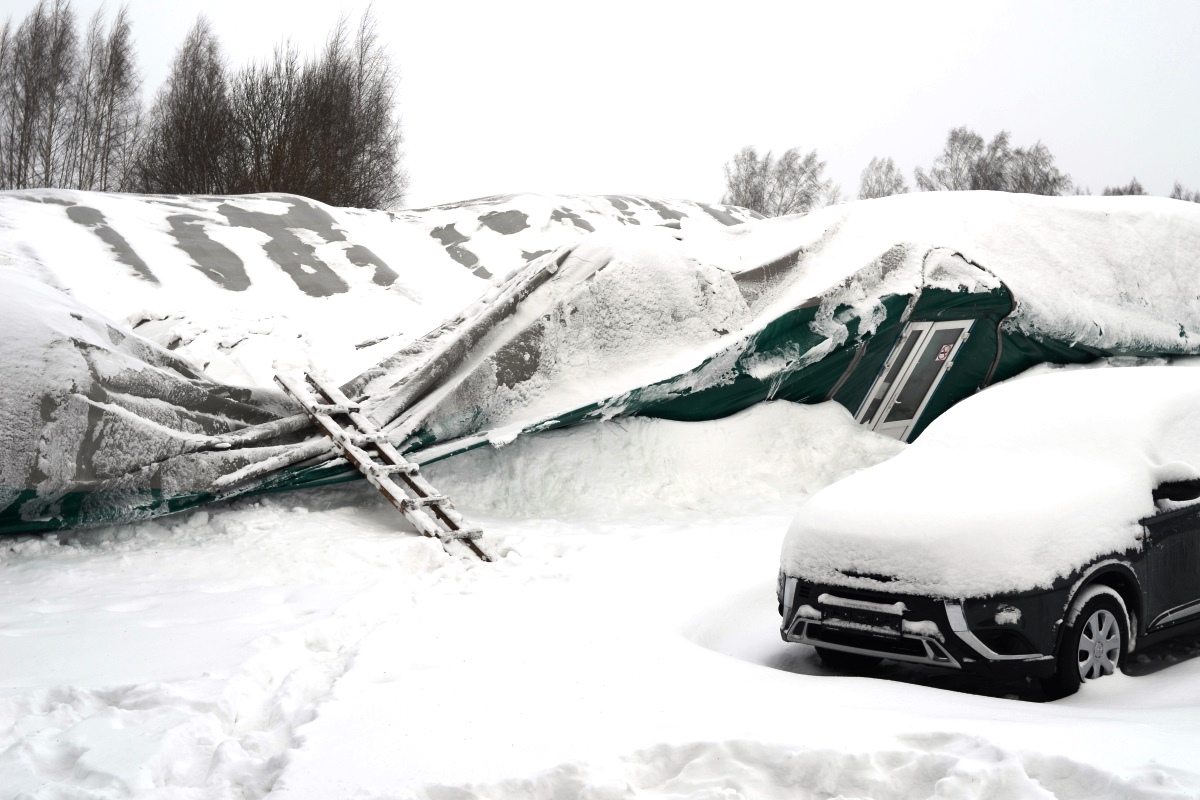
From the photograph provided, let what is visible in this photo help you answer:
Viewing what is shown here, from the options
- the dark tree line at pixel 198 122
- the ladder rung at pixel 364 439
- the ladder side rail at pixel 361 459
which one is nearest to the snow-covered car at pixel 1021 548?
the ladder side rail at pixel 361 459

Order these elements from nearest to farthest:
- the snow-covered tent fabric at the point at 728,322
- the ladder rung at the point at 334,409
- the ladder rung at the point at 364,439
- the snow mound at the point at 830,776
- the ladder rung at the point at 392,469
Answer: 1. the snow mound at the point at 830,776
2. the ladder rung at the point at 392,469
3. the ladder rung at the point at 364,439
4. the ladder rung at the point at 334,409
5. the snow-covered tent fabric at the point at 728,322

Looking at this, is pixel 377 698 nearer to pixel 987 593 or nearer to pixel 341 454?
pixel 987 593

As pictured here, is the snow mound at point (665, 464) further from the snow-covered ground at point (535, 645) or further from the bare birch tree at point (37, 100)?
the bare birch tree at point (37, 100)

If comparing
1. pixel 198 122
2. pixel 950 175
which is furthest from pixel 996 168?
pixel 198 122

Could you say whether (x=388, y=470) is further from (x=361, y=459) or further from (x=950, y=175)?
(x=950, y=175)

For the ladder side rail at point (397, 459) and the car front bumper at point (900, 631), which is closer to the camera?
the car front bumper at point (900, 631)

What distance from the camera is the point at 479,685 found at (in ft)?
12.8

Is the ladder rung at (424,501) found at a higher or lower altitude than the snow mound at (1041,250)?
lower

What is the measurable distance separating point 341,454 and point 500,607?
276cm

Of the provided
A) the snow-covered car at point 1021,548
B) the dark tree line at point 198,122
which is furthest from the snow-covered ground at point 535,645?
the dark tree line at point 198,122

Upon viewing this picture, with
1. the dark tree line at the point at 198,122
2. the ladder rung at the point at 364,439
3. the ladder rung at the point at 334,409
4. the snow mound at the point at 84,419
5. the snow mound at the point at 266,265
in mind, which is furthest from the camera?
the dark tree line at the point at 198,122

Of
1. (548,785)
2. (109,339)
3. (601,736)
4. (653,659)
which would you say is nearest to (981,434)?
(653,659)

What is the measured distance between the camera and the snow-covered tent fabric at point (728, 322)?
319 inches

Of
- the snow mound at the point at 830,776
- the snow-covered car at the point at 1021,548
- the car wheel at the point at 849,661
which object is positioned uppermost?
the snow-covered car at the point at 1021,548
